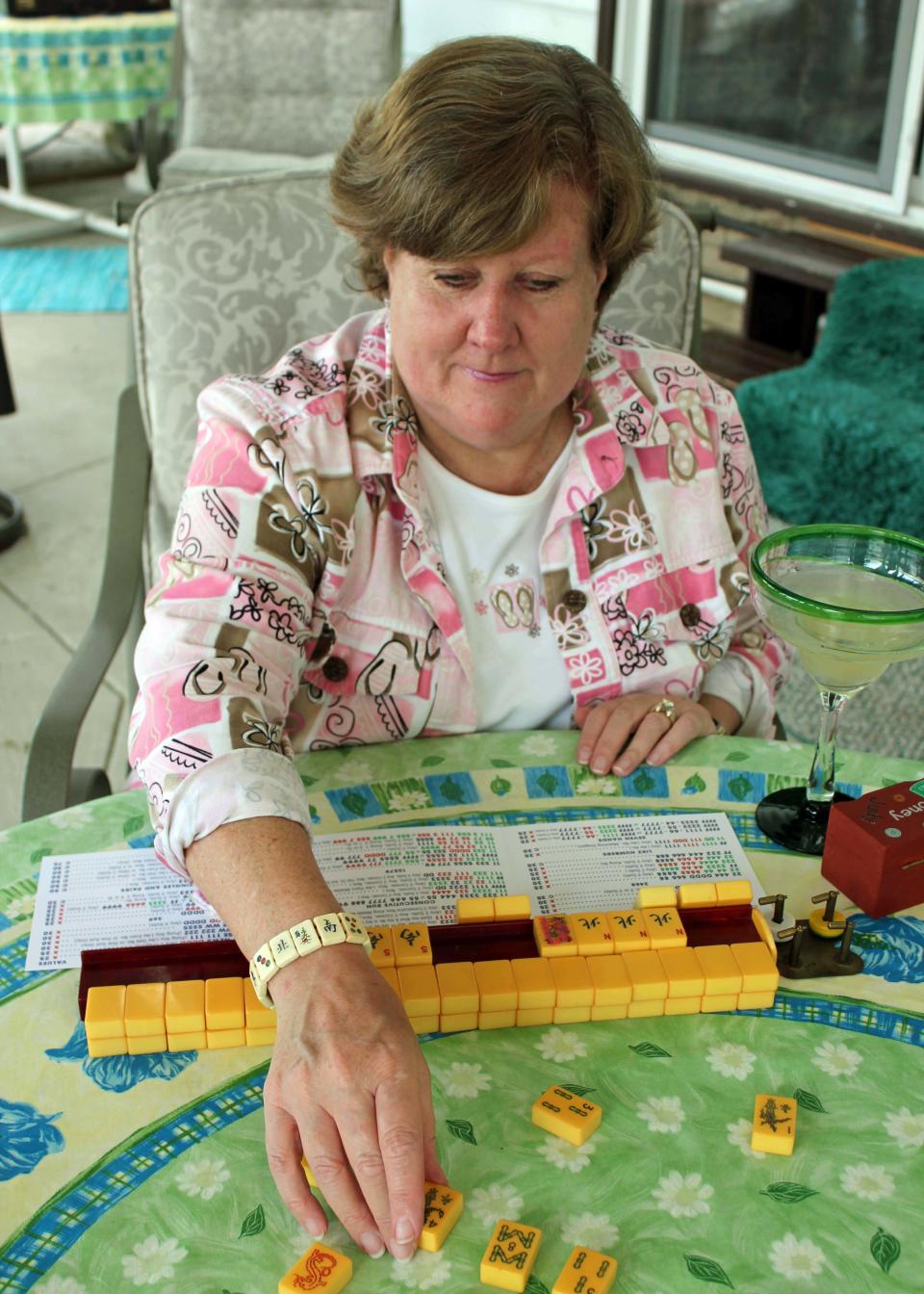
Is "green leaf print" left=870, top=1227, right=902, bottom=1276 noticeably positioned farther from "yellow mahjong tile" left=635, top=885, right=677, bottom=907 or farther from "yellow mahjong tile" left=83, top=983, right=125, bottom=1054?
"yellow mahjong tile" left=83, top=983, right=125, bottom=1054

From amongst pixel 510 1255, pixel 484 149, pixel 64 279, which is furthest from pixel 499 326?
Answer: pixel 64 279

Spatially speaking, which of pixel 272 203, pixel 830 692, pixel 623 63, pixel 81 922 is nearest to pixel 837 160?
pixel 623 63

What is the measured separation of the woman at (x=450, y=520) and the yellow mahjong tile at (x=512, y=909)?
5.9 inches

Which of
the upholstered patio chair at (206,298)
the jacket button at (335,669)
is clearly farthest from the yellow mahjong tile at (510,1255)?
the upholstered patio chair at (206,298)

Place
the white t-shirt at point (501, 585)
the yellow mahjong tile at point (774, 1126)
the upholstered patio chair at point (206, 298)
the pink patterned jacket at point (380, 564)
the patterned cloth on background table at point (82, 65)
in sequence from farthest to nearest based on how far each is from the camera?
the patterned cloth on background table at point (82, 65) < the upholstered patio chair at point (206, 298) < the white t-shirt at point (501, 585) < the pink patterned jacket at point (380, 564) < the yellow mahjong tile at point (774, 1126)

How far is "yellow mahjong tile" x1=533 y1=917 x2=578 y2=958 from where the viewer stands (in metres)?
1.04

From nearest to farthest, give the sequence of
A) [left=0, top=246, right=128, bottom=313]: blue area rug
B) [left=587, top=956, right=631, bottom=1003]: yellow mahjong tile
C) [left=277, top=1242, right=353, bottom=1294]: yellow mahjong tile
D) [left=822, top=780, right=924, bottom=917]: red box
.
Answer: [left=277, top=1242, right=353, bottom=1294]: yellow mahjong tile, [left=587, top=956, right=631, bottom=1003]: yellow mahjong tile, [left=822, top=780, right=924, bottom=917]: red box, [left=0, top=246, right=128, bottom=313]: blue area rug

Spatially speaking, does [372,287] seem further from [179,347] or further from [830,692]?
[830,692]

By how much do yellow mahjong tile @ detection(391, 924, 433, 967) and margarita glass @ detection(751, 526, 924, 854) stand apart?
0.37m

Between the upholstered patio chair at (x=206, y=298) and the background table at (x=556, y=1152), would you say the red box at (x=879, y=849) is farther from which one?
the upholstered patio chair at (x=206, y=298)

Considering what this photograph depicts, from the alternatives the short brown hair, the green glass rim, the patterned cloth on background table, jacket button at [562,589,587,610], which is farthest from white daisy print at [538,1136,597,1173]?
the patterned cloth on background table

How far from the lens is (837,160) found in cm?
415

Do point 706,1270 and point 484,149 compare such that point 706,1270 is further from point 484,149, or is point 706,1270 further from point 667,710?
point 484,149

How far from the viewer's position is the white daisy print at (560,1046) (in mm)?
983
